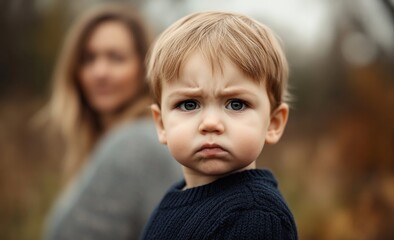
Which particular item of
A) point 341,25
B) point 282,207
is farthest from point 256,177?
point 341,25

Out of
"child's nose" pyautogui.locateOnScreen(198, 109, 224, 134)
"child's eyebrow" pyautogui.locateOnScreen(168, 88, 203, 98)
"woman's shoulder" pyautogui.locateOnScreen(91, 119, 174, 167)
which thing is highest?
"child's eyebrow" pyautogui.locateOnScreen(168, 88, 203, 98)

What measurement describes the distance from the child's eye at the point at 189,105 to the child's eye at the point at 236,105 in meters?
0.07

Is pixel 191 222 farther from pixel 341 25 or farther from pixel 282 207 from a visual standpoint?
pixel 341 25

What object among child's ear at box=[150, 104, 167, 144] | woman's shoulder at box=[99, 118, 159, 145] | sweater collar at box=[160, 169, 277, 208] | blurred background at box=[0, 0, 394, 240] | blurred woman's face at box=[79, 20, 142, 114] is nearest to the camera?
sweater collar at box=[160, 169, 277, 208]

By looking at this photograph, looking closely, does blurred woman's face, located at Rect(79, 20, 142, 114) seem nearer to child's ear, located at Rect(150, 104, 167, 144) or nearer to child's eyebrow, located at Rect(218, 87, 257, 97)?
child's ear, located at Rect(150, 104, 167, 144)

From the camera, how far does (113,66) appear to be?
362 cm

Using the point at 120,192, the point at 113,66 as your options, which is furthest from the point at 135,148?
the point at 113,66

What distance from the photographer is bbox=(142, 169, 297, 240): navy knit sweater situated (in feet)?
5.53

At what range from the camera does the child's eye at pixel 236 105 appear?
1.72 m

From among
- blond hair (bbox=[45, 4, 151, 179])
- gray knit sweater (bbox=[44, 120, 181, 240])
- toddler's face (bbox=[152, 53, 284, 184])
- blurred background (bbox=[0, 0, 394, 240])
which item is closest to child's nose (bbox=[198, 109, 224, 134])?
toddler's face (bbox=[152, 53, 284, 184])

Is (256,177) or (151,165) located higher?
(256,177)

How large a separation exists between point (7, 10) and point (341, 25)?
379 centimetres

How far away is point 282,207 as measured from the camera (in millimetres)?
1734

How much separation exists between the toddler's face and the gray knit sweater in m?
1.36
